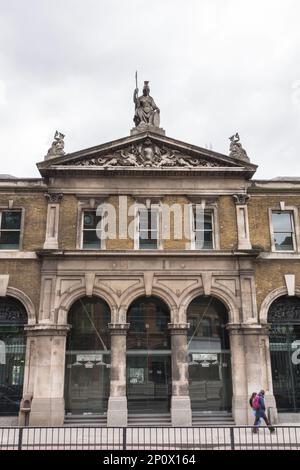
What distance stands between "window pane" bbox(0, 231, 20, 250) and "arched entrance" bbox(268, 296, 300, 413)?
11.4 m

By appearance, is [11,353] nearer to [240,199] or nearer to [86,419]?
[86,419]

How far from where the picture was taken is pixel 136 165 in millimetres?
20656

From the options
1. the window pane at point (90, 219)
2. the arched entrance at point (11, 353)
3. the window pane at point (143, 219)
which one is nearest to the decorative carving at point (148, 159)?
the window pane at point (143, 219)

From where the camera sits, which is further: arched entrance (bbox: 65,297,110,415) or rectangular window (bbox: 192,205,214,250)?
rectangular window (bbox: 192,205,214,250)

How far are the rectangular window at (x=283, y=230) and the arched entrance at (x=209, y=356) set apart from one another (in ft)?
12.7

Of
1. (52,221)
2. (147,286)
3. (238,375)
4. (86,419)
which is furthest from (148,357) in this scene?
(52,221)

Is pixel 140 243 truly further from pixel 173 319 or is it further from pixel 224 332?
pixel 224 332

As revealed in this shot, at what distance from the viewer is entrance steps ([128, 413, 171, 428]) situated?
1781 cm

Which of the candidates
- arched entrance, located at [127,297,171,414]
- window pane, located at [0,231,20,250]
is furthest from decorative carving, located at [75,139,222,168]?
arched entrance, located at [127,297,171,414]

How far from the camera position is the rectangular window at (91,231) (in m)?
20.0

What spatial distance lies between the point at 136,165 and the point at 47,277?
6.34 m

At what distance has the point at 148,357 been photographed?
19.1 m

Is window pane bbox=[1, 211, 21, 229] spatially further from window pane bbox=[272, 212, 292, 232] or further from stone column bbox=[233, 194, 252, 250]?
window pane bbox=[272, 212, 292, 232]

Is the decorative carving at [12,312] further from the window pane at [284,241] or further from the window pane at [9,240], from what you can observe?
the window pane at [284,241]
